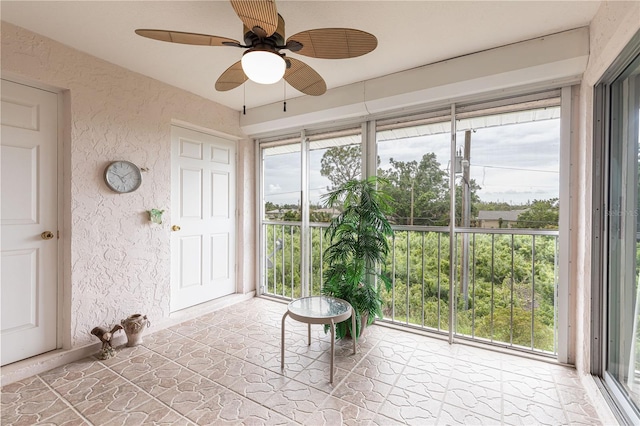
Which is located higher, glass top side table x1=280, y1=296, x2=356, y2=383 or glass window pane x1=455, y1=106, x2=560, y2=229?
glass window pane x1=455, y1=106, x2=560, y2=229

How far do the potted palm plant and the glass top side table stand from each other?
0.56 ft

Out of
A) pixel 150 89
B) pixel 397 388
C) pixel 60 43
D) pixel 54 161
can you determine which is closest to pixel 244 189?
pixel 150 89

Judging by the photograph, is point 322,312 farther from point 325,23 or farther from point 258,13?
point 325,23

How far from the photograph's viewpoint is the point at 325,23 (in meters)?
1.94

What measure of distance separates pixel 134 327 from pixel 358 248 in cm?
202

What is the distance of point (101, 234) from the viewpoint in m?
2.46

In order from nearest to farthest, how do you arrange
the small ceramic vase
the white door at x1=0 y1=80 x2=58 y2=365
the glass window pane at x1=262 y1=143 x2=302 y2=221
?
the white door at x1=0 y1=80 x2=58 y2=365
the small ceramic vase
the glass window pane at x1=262 y1=143 x2=302 y2=221

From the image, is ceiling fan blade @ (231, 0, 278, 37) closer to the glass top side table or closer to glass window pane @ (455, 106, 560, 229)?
the glass top side table

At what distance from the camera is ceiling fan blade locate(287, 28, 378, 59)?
4.67ft

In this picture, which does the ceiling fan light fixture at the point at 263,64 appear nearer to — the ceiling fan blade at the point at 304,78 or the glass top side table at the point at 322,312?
the ceiling fan blade at the point at 304,78

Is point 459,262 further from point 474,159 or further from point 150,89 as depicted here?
point 150,89

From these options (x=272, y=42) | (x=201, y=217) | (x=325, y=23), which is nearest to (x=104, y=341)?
(x=201, y=217)

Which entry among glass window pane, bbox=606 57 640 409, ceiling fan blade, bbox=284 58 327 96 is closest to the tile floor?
glass window pane, bbox=606 57 640 409

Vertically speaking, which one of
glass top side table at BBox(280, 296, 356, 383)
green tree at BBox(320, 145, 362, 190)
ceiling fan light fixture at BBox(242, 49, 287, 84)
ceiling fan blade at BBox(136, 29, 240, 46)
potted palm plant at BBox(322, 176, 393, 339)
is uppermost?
ceiling fan blade at BBox(136, 29, 240, 46)
